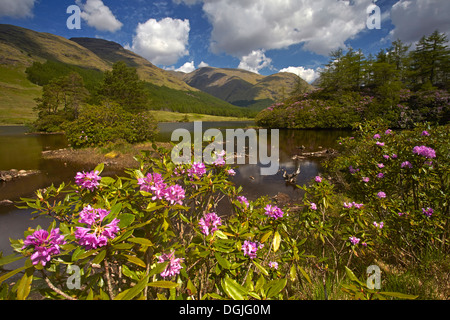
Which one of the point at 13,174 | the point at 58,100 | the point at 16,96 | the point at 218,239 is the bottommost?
the point at 13,174

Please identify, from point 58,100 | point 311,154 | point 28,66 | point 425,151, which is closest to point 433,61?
point 311,154

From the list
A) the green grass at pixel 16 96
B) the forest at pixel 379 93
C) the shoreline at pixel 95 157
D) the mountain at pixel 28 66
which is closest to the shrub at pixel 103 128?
the shoreline at pixel 95 157

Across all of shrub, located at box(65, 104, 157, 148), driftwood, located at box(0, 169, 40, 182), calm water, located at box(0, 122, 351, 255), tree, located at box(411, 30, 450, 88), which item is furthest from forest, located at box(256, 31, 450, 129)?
driftwood, located at box(0, 169, 40, 182)

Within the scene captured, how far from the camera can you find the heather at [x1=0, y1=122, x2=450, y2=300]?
95 cm

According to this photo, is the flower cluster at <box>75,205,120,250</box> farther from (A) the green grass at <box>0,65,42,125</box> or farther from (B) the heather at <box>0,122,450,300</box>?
(A) the green grass at <box>0,65,42,125</box>

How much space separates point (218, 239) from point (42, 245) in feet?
2.86

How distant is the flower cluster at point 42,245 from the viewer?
0.84m

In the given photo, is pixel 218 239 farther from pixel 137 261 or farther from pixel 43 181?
pixel 43 181

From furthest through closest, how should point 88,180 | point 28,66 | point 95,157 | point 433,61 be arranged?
point 28,66 < point 433,61 < point 95,157 < point 88,180

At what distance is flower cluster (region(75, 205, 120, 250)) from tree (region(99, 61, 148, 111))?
3013cm

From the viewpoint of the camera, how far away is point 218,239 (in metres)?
1.26

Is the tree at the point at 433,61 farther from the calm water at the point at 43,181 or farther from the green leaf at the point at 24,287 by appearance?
the green leaf at the point at 24,287
